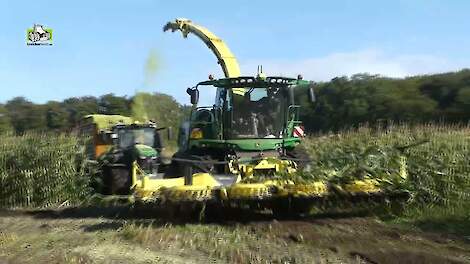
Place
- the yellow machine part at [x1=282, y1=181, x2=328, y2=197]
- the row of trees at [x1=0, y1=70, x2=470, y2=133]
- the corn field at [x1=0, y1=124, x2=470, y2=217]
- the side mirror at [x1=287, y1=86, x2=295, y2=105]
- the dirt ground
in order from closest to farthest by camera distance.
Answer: the dirt ground → the yellow machine part at [x1=282, y1=181, x2=328, y2=197] → the corn field at [x1=0, y1=124, x2=470, y2=217] → the side mirror at [x1=287, y1=86, x2=295, y2=105] → the row of trees at [x1=0, y1=70, x2=470, y2=133]

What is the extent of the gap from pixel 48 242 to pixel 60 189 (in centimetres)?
530

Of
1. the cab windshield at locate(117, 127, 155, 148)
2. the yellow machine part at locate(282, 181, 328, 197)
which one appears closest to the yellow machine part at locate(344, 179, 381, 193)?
the yellow machine part at locate(282, 181, 328, 197)

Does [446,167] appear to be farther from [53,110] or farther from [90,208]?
[53,110]

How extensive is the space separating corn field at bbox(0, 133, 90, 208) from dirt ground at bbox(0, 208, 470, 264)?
279 centimetres

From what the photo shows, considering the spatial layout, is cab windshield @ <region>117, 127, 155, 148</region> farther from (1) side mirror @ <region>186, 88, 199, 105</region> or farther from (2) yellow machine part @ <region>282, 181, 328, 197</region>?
(2) yellow machine part @ <region>282, 181, 328, 197</region>

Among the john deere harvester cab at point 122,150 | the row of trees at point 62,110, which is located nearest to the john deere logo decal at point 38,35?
the john deere harvester cab at point 122,150

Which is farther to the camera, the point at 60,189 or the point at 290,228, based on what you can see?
the point at 60,189

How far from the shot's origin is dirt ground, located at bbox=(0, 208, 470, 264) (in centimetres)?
684

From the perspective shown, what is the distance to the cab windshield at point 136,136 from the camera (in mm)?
18766

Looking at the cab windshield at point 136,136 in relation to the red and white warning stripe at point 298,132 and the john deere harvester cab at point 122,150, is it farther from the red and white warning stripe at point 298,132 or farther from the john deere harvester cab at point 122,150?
the red and white warning stripe at point 298,132

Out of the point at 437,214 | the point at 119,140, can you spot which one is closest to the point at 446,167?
the point at 437,214

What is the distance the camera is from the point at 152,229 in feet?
29.3

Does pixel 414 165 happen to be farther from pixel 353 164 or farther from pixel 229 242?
pixel 229 242

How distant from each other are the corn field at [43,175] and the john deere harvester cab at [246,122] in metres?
2.53
